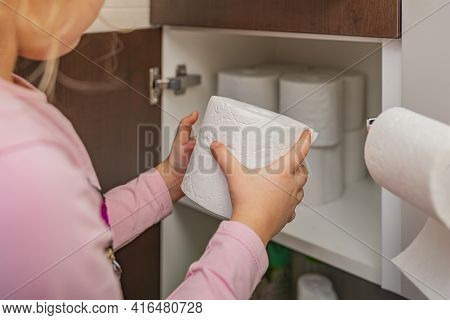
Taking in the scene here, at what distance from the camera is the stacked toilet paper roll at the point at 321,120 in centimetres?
55

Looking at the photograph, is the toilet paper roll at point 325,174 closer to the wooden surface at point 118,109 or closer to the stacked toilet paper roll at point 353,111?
the stacked toilet paper roll at point 353,111

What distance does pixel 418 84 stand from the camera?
531mm

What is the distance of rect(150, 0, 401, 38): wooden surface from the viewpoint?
0.55 m

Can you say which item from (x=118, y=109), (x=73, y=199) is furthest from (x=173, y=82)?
(x=73, y=199)

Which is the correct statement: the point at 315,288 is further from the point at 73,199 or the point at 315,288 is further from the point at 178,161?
the point at 73,199

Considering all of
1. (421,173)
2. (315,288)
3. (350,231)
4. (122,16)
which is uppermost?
(122,16)

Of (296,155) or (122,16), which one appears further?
(122,16)

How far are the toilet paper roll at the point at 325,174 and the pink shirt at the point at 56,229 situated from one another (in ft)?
0.48

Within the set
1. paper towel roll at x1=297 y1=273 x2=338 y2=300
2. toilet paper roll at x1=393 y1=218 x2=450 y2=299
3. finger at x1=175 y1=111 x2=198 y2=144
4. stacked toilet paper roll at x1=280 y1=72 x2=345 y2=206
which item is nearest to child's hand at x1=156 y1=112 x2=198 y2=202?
finger at x1=175 y1=111 x2=198 y2=144

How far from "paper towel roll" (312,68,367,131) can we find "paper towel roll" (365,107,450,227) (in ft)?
0.38

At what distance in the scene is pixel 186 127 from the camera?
529mm

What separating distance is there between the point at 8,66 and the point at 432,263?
1.33 feet

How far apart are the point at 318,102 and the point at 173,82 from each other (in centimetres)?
20
